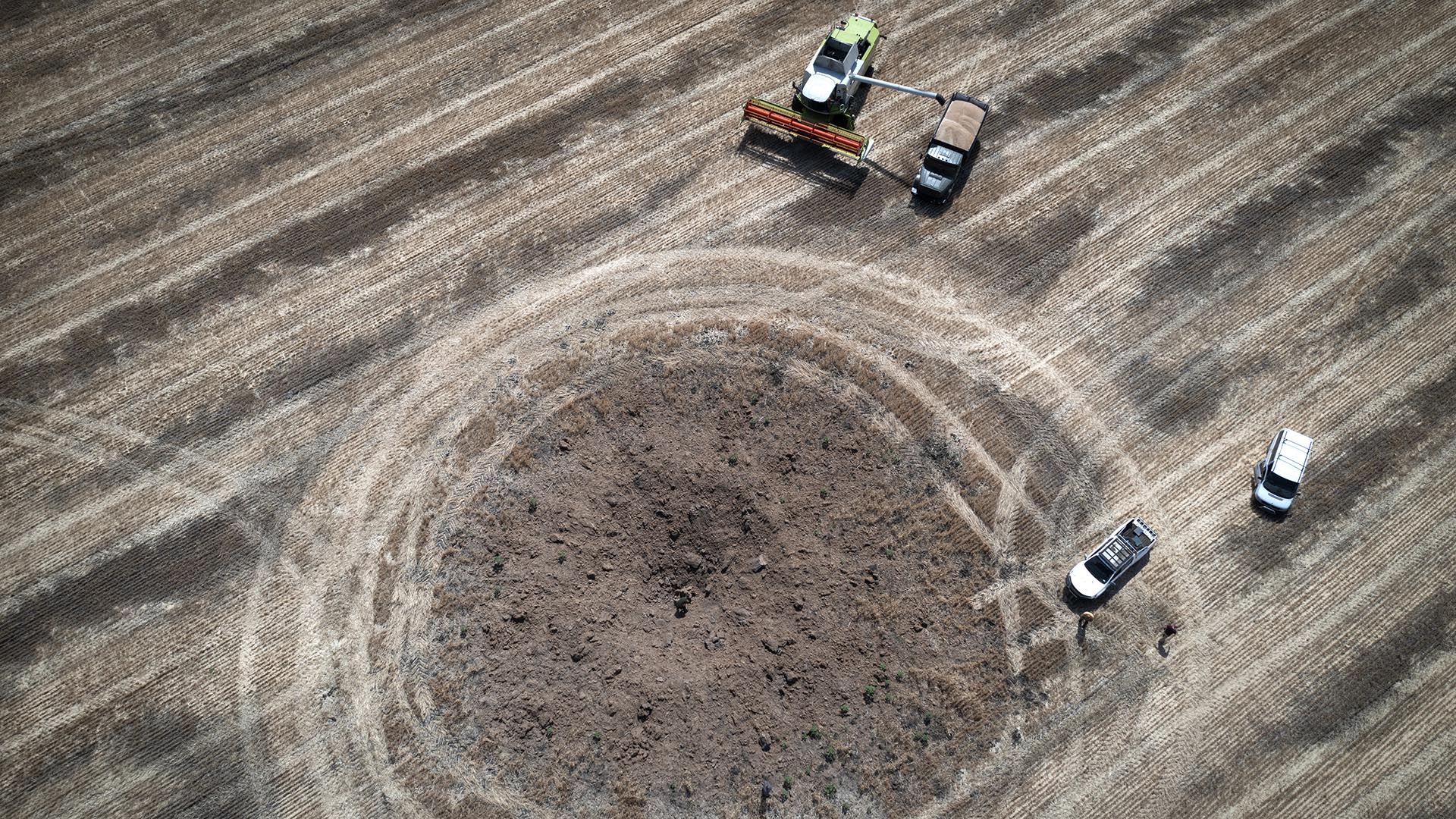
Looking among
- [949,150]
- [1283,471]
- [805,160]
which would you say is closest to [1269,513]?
[1283,471]

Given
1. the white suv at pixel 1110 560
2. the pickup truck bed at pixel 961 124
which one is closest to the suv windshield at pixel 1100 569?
the white suv at pixel 1110 560

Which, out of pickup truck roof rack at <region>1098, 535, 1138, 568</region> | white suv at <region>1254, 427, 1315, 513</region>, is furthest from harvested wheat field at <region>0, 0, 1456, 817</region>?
pickup truck roof rack at <region>1098, 535, 1138, 568</region>

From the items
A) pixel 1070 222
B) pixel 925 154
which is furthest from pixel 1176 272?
pixel 925 154

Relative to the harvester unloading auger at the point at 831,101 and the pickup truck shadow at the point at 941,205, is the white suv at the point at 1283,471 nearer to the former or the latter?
the pickup truck shadow at the point at 941,205

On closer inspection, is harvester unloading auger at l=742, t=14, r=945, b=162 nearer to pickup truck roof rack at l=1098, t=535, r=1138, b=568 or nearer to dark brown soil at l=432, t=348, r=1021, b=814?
dark brown soil at l=432, t=348, r=1021, b=814

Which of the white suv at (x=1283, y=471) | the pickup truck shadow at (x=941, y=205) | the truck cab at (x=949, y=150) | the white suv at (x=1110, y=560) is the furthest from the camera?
the pickup truck shadow at (x=941, y=205)

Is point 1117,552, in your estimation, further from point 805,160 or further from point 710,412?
point 805,160
